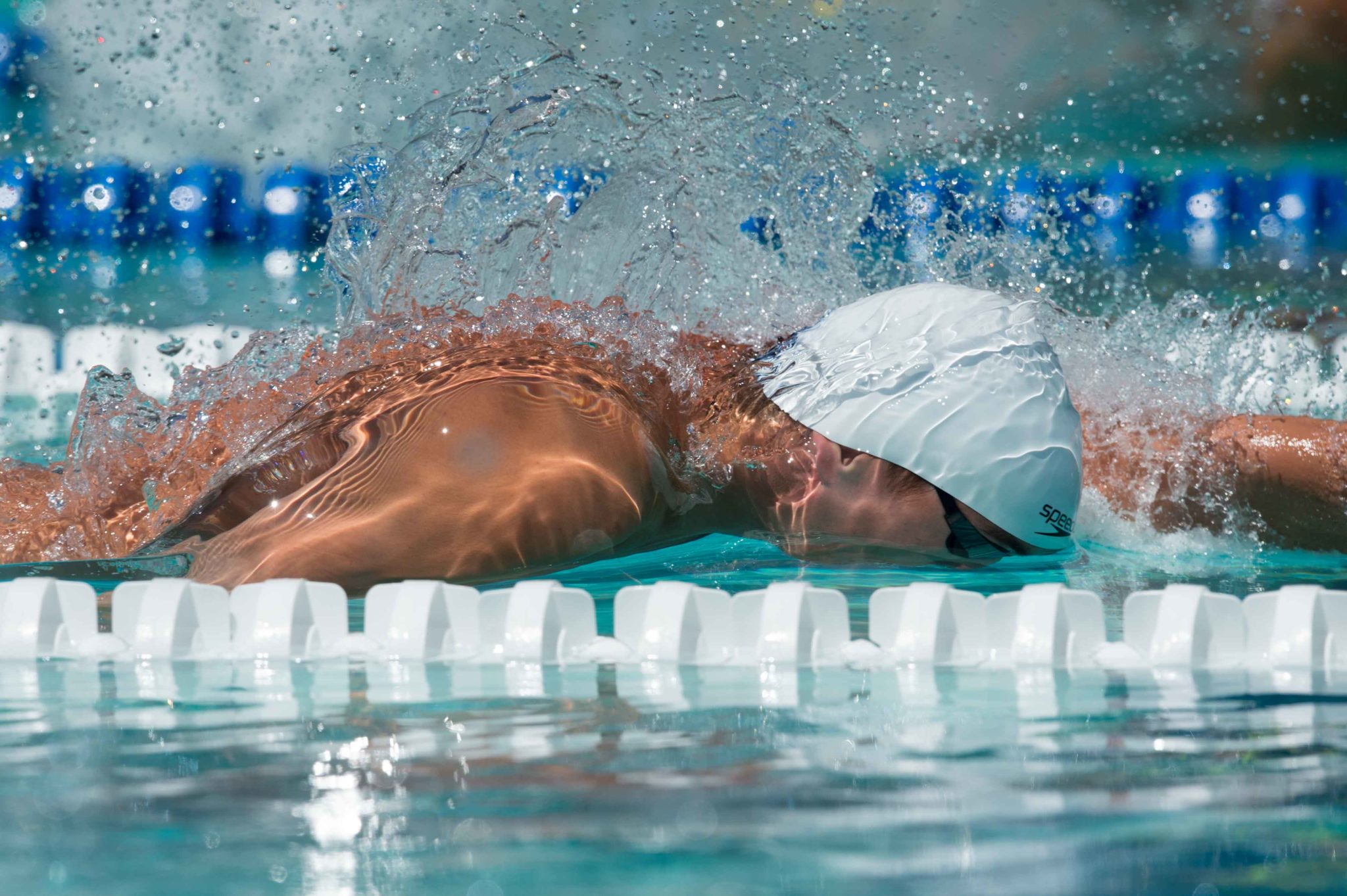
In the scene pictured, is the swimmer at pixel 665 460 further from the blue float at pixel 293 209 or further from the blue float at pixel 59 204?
the blue float at pixel 59 204

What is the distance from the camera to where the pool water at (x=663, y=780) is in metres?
0.56

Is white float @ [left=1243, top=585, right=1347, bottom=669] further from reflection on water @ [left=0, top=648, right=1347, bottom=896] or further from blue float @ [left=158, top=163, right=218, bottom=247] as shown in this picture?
blue float @ [left=158, top=163, right=218, bottom=247]

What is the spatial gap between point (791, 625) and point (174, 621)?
0.55 meters

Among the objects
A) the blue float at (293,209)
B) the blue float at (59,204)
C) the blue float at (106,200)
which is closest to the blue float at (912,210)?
the blue float at (293,209)

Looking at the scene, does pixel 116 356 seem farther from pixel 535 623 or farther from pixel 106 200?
pixel 535 623

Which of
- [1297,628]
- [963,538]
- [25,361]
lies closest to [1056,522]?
[963,538]

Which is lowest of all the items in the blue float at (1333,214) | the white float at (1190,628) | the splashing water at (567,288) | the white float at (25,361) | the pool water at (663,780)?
the pool water at (663,780)

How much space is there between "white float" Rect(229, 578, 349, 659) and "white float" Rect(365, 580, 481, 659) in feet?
0.13

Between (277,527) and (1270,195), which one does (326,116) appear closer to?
(1270,195)

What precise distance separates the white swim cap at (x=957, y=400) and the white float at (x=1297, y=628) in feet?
1.90

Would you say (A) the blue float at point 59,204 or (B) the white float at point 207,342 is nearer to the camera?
(B) the white float at point 207,342

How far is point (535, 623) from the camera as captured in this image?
108cm

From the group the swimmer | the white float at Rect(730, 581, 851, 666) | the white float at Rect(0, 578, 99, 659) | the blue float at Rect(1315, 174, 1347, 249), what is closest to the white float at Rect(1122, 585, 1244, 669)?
the white float at Rect(730, 581, 851, 666)

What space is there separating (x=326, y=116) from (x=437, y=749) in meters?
6.08
